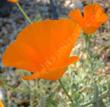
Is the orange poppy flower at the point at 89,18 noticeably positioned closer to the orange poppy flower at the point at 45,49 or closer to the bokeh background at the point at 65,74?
the bokeh background at the point at 65,74

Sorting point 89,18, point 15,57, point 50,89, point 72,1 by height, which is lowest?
point 15,57

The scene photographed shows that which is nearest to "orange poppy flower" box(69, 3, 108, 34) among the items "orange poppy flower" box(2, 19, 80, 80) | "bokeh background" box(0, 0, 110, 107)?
"bokeh background" box(0, 0, 110, 107)

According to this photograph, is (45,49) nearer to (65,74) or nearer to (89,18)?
(89,18)

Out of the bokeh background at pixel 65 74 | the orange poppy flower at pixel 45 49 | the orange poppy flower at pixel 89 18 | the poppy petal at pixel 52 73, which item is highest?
the bokeh background at pixel 65 74

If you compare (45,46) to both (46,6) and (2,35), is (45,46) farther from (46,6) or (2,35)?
(46,6)

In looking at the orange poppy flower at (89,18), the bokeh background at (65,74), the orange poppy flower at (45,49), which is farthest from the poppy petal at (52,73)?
the bokeh background at (65,74)

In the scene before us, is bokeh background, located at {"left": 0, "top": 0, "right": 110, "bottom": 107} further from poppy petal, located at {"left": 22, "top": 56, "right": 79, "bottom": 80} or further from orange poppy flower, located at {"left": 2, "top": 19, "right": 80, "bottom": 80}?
poppy petal, located at {"left": 22, "top": 56, "right": 79, "bottom": 80}

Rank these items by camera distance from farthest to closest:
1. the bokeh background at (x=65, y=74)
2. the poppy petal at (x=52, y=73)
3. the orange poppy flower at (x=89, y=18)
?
1. the bokeh background at (x=65, y=74)
2. the orange poppy flower at (x=89, y=18)
3. the poppy petal at (x=52, y=73)

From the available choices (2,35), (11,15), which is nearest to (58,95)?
(2,35)
